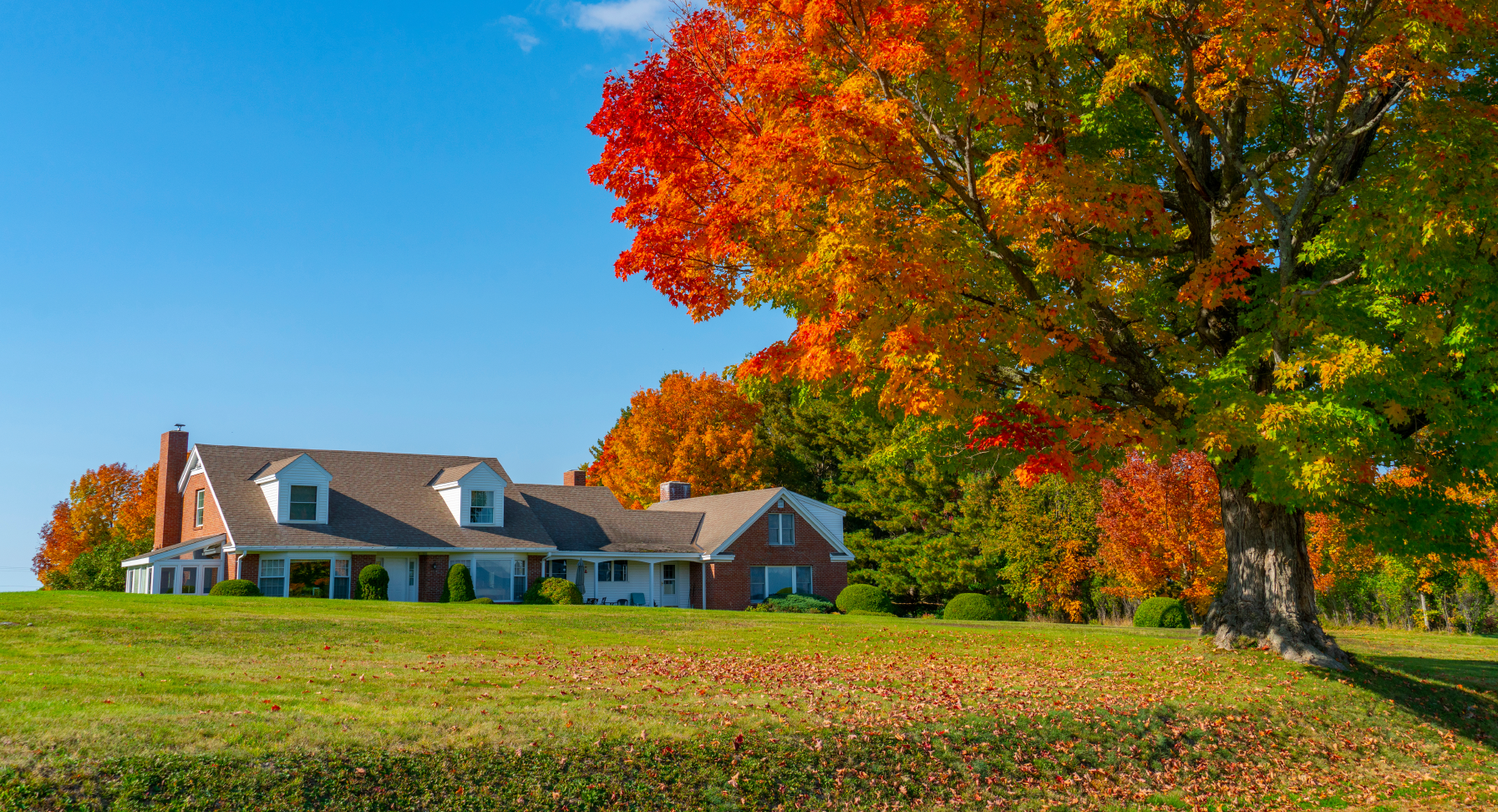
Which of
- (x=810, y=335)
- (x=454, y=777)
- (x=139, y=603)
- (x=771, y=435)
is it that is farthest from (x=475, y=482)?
(x=454, y=777)

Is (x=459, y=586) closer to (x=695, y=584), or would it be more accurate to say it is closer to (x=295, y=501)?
(x=295, y=501)

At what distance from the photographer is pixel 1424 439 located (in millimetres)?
14523

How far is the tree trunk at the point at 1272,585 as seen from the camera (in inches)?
624

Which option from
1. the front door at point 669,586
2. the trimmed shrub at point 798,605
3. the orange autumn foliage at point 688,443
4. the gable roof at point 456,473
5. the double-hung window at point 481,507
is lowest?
the trimmed shrub at point 798,605

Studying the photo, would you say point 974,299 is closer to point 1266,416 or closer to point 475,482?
point 1266,416

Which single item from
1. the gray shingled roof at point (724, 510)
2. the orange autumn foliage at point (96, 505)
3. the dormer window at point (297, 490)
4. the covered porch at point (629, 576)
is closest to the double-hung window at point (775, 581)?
the gray shingled roof at point (724, 510)

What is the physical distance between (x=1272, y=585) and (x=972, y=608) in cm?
2225

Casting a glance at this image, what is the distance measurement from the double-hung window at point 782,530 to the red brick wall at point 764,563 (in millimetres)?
149

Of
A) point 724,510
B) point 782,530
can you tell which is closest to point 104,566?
point 724,510

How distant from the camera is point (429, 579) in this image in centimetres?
3541

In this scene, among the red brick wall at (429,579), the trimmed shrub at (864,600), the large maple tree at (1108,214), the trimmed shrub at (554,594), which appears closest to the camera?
the large maple tree at (1108,214)

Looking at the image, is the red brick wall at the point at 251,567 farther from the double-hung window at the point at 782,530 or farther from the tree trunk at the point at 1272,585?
the tree trunk at the point at 1272,585

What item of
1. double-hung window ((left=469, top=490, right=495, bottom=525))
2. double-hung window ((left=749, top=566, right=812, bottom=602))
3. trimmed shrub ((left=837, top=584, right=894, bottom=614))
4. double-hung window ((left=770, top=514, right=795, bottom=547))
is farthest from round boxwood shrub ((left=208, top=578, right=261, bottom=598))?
trimmed shrub ((left=837, top=584, right=894, bottom=614))

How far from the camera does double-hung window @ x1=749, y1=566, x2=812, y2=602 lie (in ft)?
135
